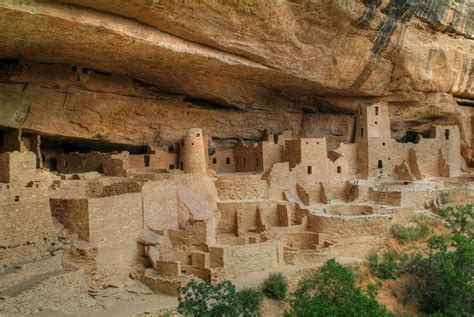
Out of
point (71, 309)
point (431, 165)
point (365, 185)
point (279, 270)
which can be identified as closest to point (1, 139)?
point (71, 309)

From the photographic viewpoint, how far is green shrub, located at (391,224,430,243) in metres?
17.3

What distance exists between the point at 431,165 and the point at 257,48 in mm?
10227

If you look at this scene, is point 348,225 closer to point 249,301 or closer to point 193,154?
point 193,154

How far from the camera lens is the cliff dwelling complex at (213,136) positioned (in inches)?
496

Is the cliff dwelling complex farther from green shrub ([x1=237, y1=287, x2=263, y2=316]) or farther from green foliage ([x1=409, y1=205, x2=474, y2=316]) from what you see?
green foliage ([x1=409, y1=205, x2=474, y2=316])

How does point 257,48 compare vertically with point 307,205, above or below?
above

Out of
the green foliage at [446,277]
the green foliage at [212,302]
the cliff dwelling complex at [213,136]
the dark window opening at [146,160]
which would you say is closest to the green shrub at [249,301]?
the green foliage at [212,302]

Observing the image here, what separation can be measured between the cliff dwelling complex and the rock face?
0.07m

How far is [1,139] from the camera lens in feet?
58.0

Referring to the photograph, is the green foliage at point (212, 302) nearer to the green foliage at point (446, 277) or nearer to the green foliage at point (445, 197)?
the green foliage at point (446, 277)

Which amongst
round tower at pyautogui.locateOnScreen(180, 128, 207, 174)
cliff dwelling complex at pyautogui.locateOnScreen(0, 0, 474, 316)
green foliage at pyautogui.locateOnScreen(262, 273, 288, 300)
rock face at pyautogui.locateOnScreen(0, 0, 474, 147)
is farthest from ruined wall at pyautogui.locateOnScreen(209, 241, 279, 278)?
rock face at pyautogui.locateOnScreen(0, 0, 474, 147)

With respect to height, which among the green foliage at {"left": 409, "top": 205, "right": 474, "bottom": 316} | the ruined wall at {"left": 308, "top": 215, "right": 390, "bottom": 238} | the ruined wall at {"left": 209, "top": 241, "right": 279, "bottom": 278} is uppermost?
the ruined wall at {"left": 308, "top": 215, "right": 390, "bottom": 238}

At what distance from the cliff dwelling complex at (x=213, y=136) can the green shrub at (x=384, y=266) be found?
358 millimetres

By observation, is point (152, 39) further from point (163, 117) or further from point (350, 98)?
point (350, 98)
